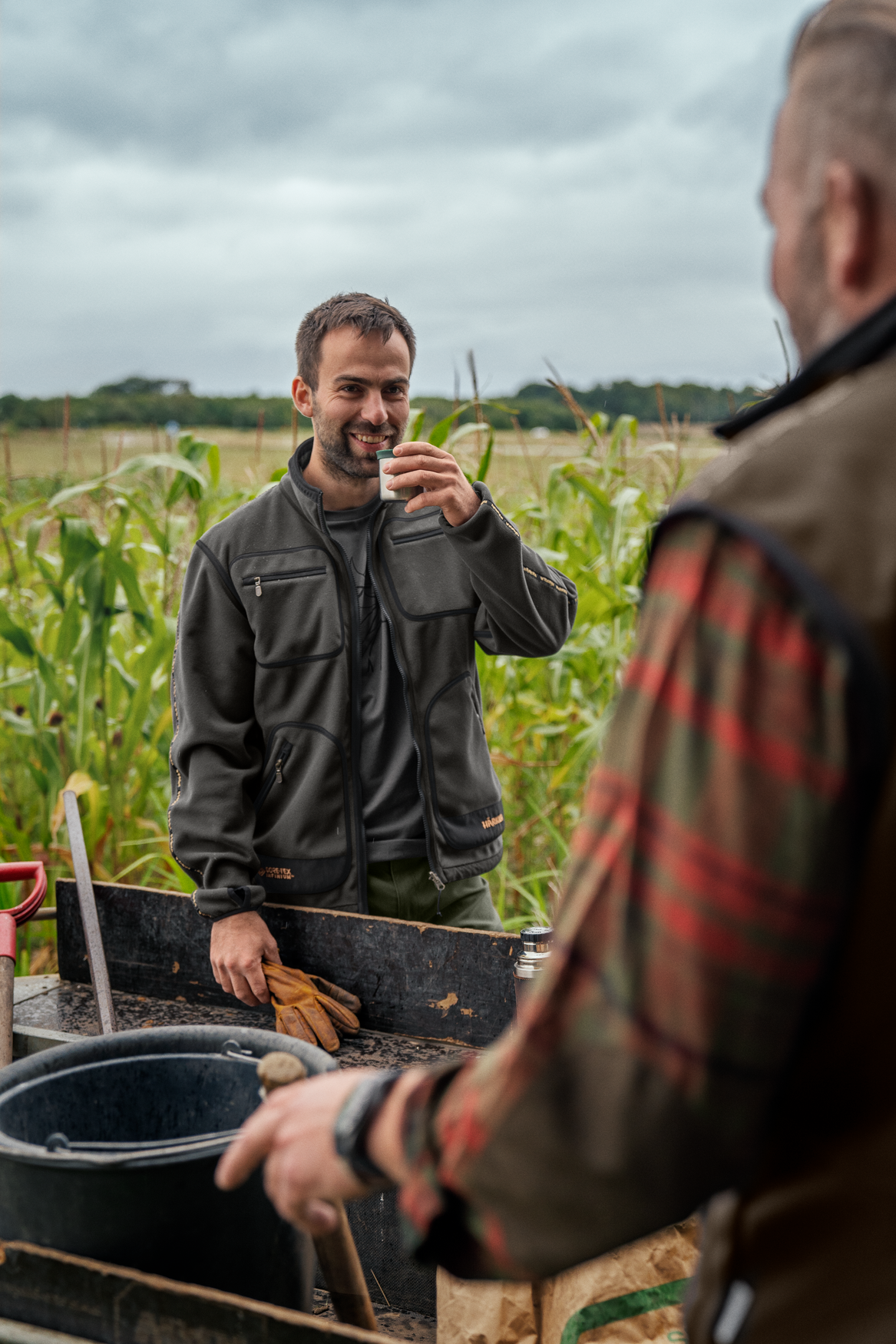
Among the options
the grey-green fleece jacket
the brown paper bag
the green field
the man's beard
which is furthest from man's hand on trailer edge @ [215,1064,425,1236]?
the green field

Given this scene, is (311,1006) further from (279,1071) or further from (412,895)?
(279,1071)

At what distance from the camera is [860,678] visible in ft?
2.11

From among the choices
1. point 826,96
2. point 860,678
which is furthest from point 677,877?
point 826,96

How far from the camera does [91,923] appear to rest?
2504 millimetres

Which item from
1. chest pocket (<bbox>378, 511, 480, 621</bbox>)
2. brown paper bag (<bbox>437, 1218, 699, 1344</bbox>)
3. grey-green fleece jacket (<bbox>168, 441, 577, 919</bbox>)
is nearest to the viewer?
brown paper bag (<bbox>437, 1218, 699, 1344</bbox>)

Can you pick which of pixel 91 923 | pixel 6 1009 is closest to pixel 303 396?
pixel 91 923

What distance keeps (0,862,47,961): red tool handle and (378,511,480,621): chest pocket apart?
106 centimetres

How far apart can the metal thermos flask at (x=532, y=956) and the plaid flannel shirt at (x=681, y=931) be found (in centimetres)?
121

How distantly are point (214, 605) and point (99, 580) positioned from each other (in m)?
1.35

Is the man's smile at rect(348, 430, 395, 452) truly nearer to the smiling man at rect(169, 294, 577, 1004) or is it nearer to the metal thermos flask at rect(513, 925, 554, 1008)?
the smiling man at rect(169, 294, 577, 1004)

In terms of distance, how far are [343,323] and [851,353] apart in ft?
6.91

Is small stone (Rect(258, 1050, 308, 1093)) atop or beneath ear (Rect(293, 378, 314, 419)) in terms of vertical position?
beneath

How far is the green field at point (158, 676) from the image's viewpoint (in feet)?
12.5

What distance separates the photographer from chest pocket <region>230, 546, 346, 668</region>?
8.58 feet
